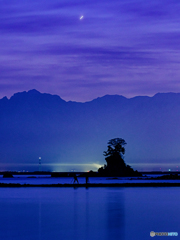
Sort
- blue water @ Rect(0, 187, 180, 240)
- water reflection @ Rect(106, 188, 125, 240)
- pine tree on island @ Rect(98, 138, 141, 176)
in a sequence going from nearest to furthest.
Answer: water reflection @ Rect(106, 188, 125, 240) < blue water @ Rect(0, 187, 180, 240) < pine tree on island @ Rect(98, 138, 141, 176)

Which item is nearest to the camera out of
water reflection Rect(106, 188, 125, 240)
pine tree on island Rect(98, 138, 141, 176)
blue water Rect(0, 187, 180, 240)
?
water reflection Rect(106, 188, 125, 240)

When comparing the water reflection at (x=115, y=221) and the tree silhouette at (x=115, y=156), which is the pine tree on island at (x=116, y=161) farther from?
the water reflection at (x=115, y=221)

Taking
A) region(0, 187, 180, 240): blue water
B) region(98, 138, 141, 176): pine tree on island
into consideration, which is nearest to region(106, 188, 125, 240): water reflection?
region(0, 187, 180, 240): blue water

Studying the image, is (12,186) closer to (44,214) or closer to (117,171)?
(44,214)

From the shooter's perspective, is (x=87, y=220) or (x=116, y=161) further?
(x=116, y=161)

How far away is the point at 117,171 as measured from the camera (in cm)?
12050

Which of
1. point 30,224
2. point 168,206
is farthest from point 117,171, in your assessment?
point 30,224

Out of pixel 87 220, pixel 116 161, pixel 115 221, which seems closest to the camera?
pixel 115 221

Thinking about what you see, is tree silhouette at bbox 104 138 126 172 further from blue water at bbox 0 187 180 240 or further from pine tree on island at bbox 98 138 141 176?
blue water at bbox 0 187 180 240

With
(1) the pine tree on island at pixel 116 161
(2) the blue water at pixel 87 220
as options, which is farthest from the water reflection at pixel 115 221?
(1) the pine tree on island at pixel 116 161

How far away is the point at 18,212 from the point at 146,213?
8.00 m

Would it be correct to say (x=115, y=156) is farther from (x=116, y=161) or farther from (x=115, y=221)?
(x=115, y=221)

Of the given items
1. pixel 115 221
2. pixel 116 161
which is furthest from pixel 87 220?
Result: pixel 116 161

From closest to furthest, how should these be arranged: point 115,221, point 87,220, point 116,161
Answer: point 115,221
point 87,220
point 116,161
